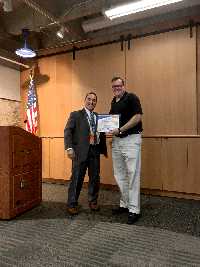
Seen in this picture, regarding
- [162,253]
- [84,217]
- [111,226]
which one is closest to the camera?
[162,253]

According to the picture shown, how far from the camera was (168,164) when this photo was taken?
338 centimetres

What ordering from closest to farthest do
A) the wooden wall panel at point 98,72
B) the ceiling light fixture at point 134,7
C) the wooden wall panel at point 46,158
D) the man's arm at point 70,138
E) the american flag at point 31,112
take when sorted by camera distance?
the man's arm at point 70,138, the ceiling light fixture at point 134,7, the wooden wall panel at point 98,72, the wooden wall panel at point 46,158, the american flag at point 31,112

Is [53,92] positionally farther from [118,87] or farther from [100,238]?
[100,238]

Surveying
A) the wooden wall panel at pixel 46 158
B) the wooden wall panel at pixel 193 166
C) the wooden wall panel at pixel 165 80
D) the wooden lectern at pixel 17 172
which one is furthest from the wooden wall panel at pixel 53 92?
the wooden wall panel at pixel 193 166

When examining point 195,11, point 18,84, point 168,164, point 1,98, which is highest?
point 195,11

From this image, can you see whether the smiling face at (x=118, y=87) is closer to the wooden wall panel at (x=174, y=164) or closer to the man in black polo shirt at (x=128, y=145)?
the man in black polo shirt at (x=128, y=145)

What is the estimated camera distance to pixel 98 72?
4047mm

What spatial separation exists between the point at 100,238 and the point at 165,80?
2.71 metres

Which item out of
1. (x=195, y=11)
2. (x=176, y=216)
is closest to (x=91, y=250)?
(x=176, y=216)

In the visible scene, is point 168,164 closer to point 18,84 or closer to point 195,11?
point 195,11

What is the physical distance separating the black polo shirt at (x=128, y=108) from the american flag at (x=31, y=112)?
2733 millimetres

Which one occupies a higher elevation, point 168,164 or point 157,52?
point 157,52

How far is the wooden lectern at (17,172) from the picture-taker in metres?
2.30

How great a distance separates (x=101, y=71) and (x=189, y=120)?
1.89 meters
